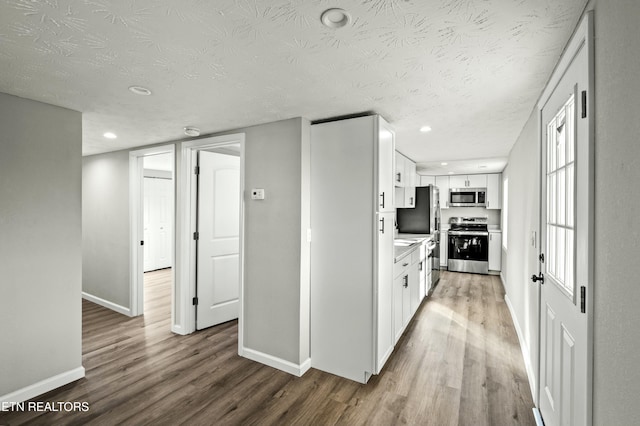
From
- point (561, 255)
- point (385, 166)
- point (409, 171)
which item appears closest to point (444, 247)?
point (409, 171)

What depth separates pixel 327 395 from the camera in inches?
91.0

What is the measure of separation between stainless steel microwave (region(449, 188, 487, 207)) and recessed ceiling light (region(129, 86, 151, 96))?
6.56 m

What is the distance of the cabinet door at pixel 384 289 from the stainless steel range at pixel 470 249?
4356 mm

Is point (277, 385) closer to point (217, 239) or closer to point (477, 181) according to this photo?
point (217, 239)

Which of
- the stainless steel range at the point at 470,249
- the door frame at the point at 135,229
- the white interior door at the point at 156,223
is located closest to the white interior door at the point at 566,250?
the door frame at the point at 135,229

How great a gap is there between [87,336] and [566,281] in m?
4.42

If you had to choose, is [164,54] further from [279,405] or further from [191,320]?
[191,320]

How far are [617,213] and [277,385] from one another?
7.96 ft

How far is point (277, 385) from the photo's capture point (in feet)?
8.03

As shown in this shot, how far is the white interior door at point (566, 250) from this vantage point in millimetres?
1221

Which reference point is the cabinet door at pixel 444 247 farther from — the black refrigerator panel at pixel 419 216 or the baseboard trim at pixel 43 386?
the baseboard trim at pixel 43 386

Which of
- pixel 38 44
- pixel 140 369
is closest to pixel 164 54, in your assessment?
pixel 38 44

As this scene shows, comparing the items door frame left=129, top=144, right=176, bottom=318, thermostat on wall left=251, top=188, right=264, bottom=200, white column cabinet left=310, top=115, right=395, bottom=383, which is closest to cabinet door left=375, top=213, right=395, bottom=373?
white column cabinet left=310, top=115, right=395, bottom=383

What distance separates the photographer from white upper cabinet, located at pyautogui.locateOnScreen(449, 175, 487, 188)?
22.0 ft
